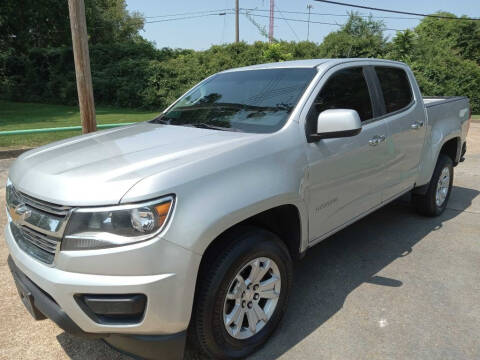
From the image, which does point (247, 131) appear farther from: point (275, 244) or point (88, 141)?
point (88, 141)

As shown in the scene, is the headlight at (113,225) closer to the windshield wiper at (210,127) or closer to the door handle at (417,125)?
the windshield wiper at (210,127)

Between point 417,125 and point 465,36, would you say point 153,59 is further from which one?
point 465,36

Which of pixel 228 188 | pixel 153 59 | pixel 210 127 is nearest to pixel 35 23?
pixel 153 59

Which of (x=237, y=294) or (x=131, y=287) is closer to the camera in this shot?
(x=131, y=287)

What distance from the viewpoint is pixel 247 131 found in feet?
8.59

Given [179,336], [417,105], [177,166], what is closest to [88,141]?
[177,166]

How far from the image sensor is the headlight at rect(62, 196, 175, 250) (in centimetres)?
182

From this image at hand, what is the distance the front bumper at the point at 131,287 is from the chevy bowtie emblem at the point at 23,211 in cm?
26

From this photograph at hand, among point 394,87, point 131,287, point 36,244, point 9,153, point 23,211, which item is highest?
point 394,87

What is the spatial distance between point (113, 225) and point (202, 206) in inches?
16.8

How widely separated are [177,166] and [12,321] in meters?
1.80

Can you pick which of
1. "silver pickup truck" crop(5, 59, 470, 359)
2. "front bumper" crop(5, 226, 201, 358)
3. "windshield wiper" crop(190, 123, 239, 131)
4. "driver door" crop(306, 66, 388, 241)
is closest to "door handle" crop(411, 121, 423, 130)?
"silver pickup truck" crop(5, 59, 470, 359)

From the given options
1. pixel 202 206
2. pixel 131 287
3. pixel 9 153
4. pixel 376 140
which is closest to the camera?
pixel 131 287

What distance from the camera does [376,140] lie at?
323 cm
